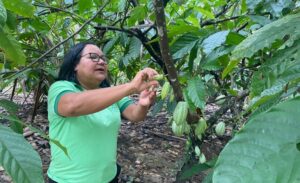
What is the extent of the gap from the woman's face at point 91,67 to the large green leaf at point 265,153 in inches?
55.7

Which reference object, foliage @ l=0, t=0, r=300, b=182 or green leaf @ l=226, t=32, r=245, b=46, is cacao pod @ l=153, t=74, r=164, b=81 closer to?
foliage @ l=0, t=0, r=300, b=182

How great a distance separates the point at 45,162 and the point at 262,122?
241 centimetres

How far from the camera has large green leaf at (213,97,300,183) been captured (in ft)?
1.10

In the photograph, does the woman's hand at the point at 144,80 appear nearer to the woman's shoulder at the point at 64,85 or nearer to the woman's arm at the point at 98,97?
the woman's arm at the point at 98,97

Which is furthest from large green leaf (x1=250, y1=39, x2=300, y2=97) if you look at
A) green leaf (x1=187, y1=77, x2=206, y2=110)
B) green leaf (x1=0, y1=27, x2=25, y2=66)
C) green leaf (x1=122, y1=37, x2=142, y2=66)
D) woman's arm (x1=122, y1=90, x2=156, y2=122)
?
green leaf (x1=122, y1=37, x2=142, y2=66)

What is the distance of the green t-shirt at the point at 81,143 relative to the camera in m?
1.73

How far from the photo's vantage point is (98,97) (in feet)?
4.87

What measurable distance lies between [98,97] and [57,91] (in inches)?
10.1

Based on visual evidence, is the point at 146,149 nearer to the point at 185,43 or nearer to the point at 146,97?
the point at 146,97

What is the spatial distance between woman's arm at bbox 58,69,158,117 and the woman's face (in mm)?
196

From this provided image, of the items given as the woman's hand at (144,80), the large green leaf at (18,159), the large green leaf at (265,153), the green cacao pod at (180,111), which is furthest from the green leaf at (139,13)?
the large green leaf at (265,153)

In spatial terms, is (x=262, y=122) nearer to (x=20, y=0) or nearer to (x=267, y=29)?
(x=267, y=29)

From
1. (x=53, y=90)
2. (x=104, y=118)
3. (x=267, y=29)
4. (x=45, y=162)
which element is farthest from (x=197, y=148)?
(x=45, y=162)

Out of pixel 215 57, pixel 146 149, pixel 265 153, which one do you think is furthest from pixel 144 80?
pixel 146 149
